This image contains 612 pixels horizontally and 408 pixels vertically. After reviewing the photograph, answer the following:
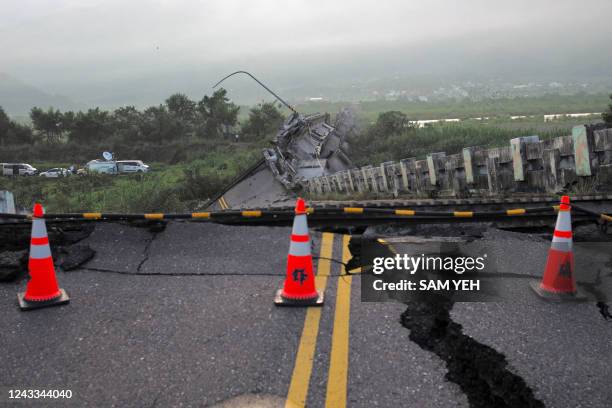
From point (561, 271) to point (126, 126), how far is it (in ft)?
285

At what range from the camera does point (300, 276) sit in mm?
4945

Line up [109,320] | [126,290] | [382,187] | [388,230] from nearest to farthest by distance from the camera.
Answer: [109,320], [126,290], [388,230], [382,187]

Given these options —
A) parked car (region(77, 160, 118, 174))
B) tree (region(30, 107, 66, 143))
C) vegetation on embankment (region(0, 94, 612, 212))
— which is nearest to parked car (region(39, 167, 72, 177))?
parked car (region(77, 160, 118, 174))

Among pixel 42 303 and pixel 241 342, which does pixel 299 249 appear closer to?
pixel 241 342

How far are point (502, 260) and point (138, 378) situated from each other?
3813 millimetres

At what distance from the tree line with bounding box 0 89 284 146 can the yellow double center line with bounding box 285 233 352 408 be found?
74761 mm

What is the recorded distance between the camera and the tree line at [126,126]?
83250 mm

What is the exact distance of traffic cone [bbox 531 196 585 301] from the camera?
4969 mm

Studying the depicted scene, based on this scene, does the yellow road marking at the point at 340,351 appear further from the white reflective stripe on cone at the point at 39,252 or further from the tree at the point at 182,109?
the tree at the point at 182,109

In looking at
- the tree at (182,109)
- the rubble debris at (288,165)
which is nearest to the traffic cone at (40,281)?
the rubble debris at (288,165)

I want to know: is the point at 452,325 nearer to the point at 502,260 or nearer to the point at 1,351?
the point at 502,260

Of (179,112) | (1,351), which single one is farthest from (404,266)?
(179,112)

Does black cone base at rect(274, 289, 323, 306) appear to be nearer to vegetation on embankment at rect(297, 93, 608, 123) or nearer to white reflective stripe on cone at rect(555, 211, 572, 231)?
white reflective stripe on cone at rect(555, 211, 572, 231)

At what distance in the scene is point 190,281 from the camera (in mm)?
5539
